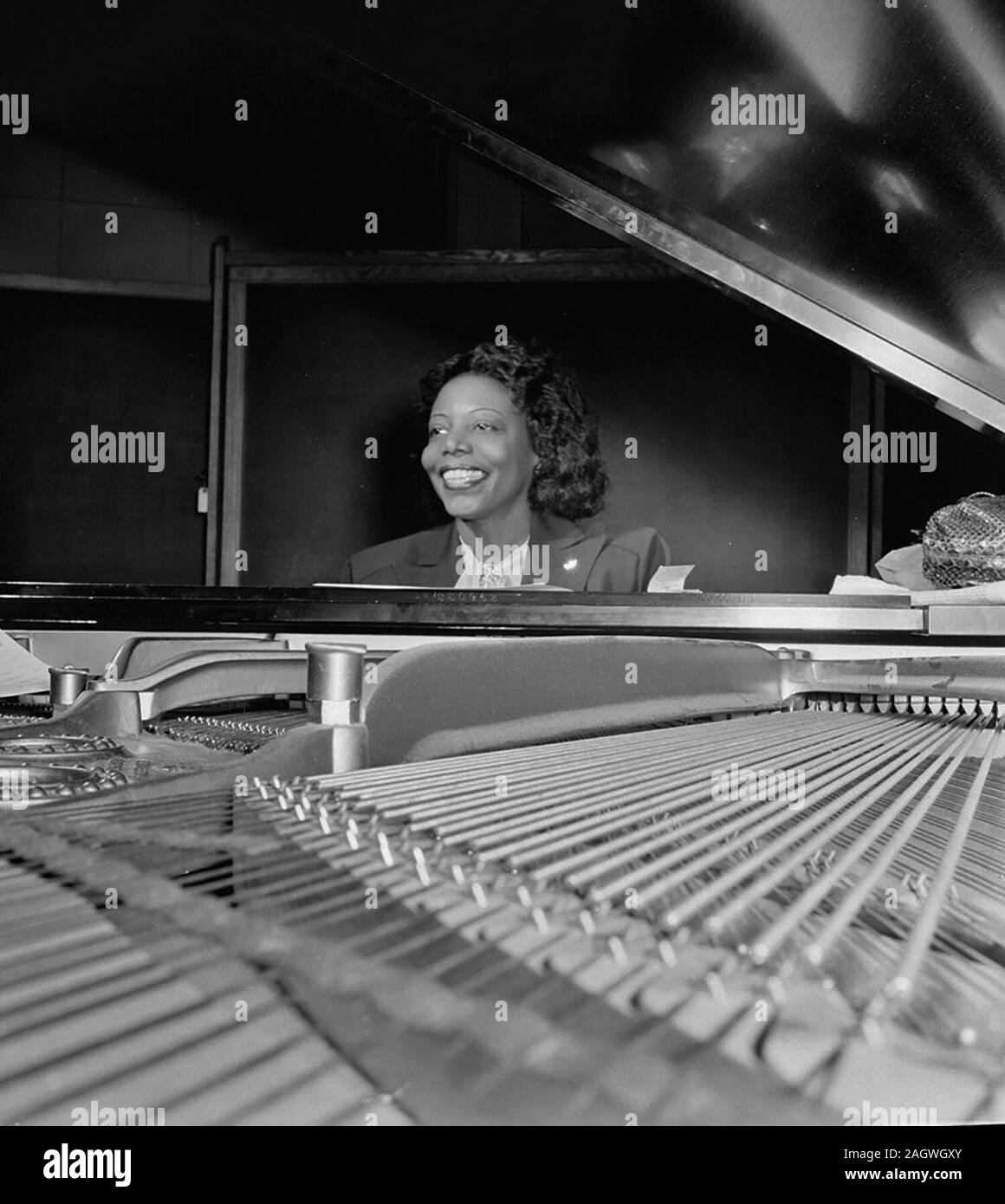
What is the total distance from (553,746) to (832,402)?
218cm

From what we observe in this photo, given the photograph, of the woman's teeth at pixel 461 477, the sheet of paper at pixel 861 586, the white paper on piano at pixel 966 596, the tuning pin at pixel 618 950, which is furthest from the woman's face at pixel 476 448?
the tuning pin at pixel 618 950

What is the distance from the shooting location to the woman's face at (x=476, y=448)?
9.37 ft

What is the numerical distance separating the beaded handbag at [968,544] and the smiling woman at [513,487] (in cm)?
118

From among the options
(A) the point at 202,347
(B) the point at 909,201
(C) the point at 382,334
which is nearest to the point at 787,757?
(B) the point at 909,201

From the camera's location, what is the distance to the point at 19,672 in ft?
4.55

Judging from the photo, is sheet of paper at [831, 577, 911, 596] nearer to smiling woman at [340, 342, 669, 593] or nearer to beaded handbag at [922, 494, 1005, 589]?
beaded handbag at [922, 494, 1005, 589]

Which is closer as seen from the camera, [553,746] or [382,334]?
Answer: [553,746]

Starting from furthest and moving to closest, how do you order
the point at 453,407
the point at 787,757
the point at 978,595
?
1. the point at 453,407
2. the point at 978,595
3. the point at 787,757

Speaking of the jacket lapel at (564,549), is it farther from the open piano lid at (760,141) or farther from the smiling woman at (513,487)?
the open piano lid at (760,141)

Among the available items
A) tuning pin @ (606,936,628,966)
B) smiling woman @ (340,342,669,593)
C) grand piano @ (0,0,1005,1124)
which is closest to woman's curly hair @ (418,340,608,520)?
smiling woman @ (340,342,669,593)

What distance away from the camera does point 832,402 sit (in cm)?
288

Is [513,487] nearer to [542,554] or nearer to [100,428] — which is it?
[542,554]

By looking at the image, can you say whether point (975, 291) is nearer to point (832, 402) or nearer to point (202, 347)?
point (832, 402)

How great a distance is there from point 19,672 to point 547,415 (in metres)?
1.80
